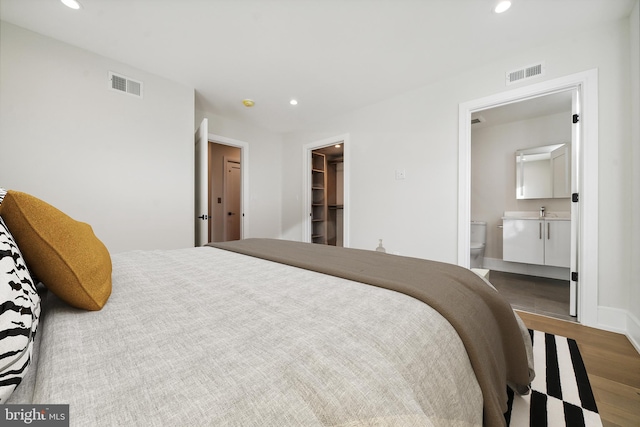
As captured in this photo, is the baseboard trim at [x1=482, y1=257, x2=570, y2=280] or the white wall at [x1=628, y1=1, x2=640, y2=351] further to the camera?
the baseboard trim at [x1=482, y1=257, x2=570, y2=280]

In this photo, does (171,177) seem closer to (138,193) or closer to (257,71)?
(138,193)

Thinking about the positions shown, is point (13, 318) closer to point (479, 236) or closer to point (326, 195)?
point (479, 236)

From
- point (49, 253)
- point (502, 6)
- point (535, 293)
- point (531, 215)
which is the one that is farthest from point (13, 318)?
point (531, 215)

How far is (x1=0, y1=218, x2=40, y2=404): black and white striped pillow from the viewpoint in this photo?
14.6 inches

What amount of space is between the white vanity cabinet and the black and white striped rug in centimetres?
213

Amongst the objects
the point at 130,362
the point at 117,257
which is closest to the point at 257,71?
the point at 117,257

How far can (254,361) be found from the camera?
0.46 meters

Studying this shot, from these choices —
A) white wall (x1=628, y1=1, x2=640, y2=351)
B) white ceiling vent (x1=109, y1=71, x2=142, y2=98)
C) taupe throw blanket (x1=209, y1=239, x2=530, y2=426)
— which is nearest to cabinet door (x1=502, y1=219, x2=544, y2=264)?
white wall (x1=628, y1=1, x2=640, y2=351)

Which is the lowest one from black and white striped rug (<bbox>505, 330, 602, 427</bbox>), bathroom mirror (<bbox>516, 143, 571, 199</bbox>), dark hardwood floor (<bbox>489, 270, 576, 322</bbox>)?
dark hardwood floor (<bbox>489, 270, 576, 322</bbox>)

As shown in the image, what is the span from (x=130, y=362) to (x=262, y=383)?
0.26m

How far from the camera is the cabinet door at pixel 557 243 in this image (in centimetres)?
316

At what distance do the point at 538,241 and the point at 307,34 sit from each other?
3.85m

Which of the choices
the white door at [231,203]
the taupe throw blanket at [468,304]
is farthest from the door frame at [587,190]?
the white door at [231,203]

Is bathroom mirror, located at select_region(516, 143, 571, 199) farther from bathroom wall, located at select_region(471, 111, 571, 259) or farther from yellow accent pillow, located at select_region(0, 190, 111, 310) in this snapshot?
yellow accent pillow, located at select_region(0, 190, 111, 310)
